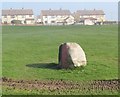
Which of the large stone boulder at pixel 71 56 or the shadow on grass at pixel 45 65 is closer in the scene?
the large stone boulder at pixel 71 56

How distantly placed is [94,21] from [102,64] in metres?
179

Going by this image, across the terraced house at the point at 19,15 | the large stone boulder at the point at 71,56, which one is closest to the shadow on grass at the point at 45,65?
the large stone boulder at the point at 71,56

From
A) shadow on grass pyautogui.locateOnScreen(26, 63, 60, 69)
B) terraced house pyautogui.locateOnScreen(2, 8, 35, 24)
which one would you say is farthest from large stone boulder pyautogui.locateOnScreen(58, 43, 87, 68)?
terraced house pyautogui.locateOnScreen(2, 8, 35, 24)

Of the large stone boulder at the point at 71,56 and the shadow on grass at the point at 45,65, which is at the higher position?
the large stone boulder at the point at 71,56

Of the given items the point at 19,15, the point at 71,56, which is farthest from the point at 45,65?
the point at 19,15

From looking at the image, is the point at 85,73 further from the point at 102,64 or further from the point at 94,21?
the point at 94,21

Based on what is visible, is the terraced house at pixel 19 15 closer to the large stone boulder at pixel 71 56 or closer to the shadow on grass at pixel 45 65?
the shadow on grass at pixel 45 65

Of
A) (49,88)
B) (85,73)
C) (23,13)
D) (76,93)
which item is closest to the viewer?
(76,93)

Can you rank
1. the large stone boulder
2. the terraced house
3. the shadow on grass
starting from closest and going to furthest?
1. the large stone boulder
2. the shadow on grass
3. the terraced house

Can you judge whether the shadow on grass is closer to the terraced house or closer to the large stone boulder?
the large stone boulder

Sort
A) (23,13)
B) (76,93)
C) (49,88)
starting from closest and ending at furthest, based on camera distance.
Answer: (76,93) → (49,88) → (23,13)

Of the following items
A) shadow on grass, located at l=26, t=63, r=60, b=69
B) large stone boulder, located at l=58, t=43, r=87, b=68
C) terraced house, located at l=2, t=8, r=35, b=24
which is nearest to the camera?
large stone boulder, located at l=58, t=43, r=87, b=68

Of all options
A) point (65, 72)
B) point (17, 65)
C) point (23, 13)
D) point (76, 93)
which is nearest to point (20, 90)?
point (76, 93)

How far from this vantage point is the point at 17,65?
21188 mm
